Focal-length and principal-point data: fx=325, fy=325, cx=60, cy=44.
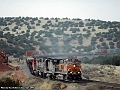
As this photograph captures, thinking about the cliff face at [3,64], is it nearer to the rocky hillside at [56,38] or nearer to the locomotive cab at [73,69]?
the locomotive cab at [73,69]

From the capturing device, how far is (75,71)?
4106 centimetres

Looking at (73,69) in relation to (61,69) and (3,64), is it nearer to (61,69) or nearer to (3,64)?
(61,69)

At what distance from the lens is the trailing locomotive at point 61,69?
4081 cm

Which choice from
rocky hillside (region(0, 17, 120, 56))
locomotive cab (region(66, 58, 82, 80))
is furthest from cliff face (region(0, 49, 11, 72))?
rocky hillside (region(0, 17, 120, 56))

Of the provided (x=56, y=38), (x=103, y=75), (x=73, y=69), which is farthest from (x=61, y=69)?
(x=56, y=38)

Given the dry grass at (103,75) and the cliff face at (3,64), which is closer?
the dry grass at (103,75)

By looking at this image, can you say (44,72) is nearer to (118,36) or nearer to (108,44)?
(108,44)

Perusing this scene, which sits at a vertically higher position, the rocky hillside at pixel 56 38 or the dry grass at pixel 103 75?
the rocky hillside at pixel 56 38

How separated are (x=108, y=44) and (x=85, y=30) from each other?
29562mm

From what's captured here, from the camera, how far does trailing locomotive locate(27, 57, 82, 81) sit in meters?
40.8

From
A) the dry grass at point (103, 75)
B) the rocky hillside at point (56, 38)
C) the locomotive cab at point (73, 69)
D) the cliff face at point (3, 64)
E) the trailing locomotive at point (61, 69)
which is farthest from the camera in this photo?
the rocky hillside at point (56, 38)

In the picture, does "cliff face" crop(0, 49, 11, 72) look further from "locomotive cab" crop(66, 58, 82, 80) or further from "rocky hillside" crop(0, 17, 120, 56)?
"rocky hillside" crop(0, 17, 120, 56)

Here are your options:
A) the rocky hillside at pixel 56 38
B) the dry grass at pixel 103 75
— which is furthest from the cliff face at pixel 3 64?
the rocky hillside at pixel 56 38

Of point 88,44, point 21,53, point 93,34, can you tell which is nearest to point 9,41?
point 21,53
